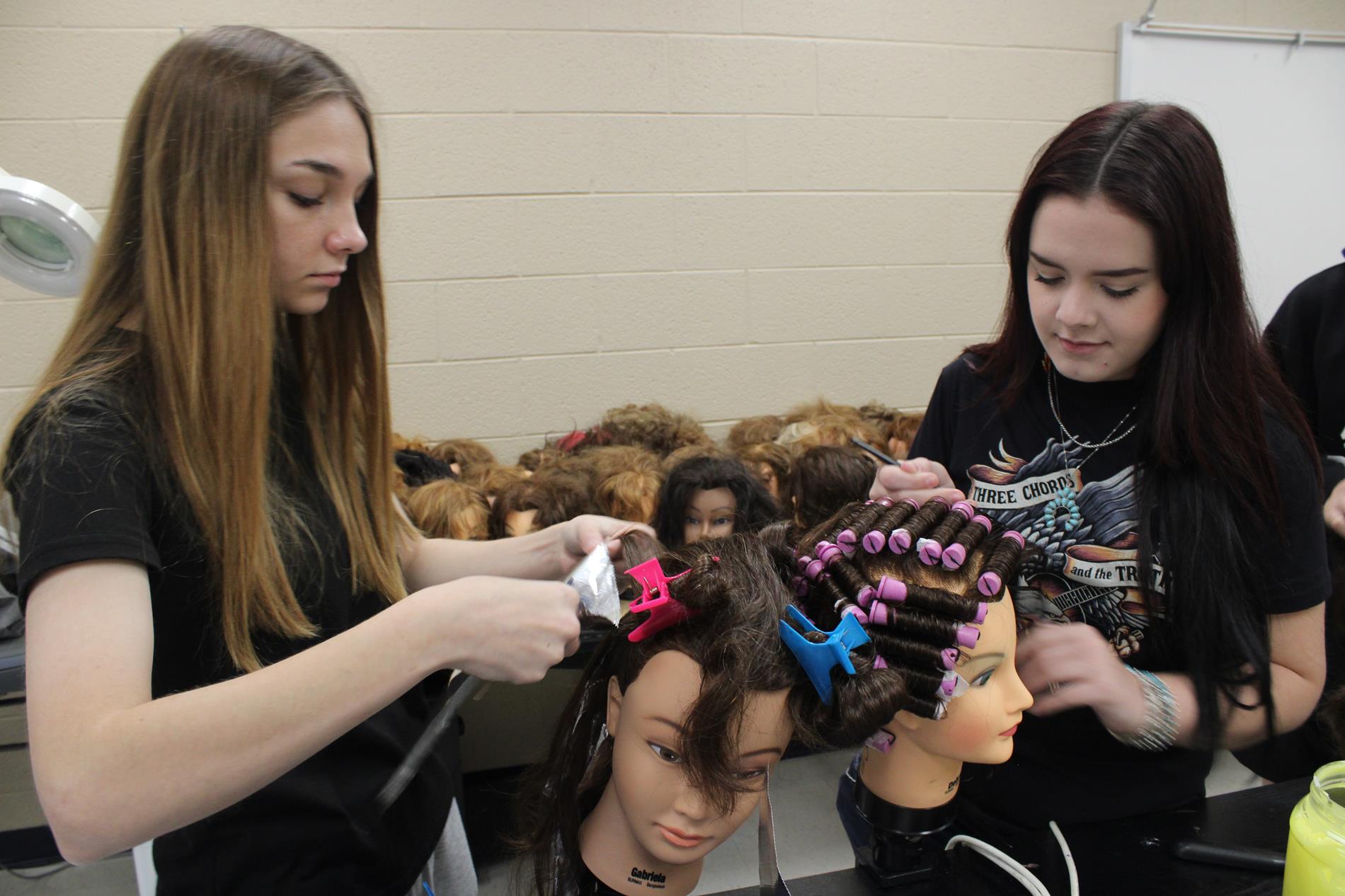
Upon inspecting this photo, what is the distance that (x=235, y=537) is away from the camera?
0.87 m

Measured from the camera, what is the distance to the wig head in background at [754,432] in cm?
280

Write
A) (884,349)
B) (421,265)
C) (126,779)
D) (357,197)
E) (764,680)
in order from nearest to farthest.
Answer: (126,779) → (764,680) → (357,197) → (421,265) → (884,349)

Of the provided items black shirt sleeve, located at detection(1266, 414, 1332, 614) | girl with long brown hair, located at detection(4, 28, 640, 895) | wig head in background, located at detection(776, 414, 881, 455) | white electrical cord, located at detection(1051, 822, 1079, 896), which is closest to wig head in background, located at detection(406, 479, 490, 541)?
wig head in background, located at detection(776, 414, 881, 455)

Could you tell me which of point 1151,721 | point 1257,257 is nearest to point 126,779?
point 1151,721

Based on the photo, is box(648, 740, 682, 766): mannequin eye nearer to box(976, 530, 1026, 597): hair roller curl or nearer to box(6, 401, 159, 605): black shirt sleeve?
box(976, 530, 1026, 597): hair roller curl

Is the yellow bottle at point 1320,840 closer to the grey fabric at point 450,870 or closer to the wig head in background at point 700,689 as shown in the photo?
the wig head in background at point 700,689

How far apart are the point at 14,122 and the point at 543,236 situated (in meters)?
1.62

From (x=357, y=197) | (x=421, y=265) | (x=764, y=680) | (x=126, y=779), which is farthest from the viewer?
(x=421, y=265)

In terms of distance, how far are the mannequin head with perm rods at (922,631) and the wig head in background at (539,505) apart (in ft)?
3.70

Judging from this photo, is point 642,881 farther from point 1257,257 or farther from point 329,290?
point 1257,257

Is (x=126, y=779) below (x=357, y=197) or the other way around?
below

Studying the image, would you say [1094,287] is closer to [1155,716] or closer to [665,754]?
[1155,716]

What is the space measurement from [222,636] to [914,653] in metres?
0.74

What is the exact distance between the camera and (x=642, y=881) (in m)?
1.02
